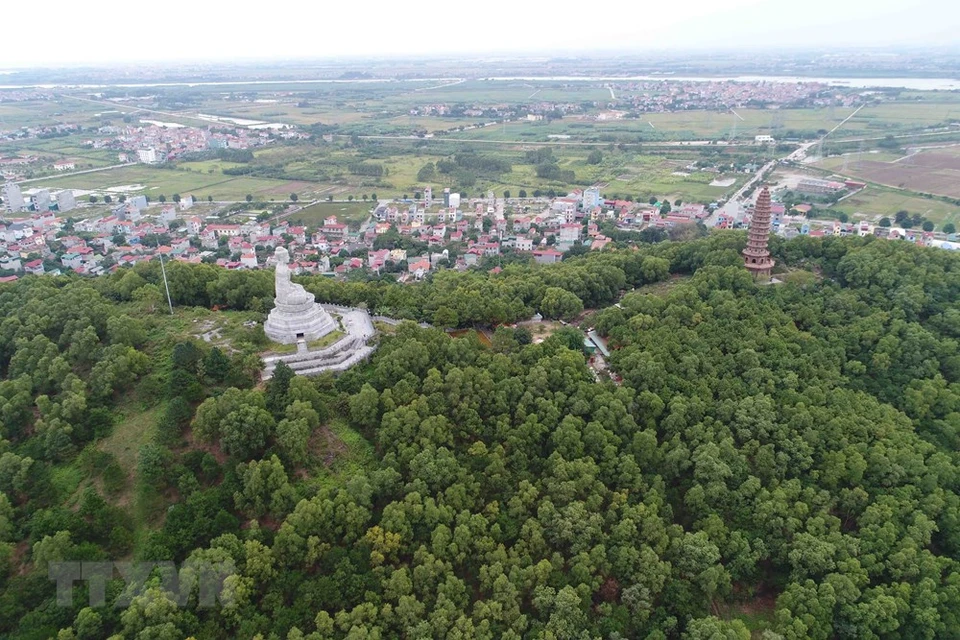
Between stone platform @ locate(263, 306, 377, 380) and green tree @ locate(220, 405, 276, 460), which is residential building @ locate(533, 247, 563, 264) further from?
green tree @ locate(220, 405, 276, 460)

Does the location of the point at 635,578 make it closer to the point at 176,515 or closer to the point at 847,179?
the point at 176,515

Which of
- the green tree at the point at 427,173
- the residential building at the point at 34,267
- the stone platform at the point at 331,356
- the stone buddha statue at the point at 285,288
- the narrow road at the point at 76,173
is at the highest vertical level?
the stone buddha statue at the point at 285,288

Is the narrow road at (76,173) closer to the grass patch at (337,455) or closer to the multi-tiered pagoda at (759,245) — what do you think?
the grass patch at (337,455)

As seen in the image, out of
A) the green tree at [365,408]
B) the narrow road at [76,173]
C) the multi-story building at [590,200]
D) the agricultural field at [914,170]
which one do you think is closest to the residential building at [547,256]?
the multi-story building at [590,200]

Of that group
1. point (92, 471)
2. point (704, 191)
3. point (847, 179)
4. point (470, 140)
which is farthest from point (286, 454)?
point (470, 140)

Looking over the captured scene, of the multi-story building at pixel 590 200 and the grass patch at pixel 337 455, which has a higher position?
the multi-story building at pixel 590 200

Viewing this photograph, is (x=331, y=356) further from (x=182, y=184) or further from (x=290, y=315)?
(x=182, y=184)
